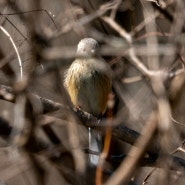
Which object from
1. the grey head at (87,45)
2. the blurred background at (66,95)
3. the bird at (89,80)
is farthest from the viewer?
the bird at (89,80)

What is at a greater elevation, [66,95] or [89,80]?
[66,95]

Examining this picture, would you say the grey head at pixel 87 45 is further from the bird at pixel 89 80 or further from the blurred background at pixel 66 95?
the blurred background at pixel 66 95

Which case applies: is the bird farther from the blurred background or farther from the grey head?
the blurred background

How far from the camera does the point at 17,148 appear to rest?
6.86 ft

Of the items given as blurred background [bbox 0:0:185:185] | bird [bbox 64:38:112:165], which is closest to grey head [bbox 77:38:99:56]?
bird [bbox 64:38:112:165]

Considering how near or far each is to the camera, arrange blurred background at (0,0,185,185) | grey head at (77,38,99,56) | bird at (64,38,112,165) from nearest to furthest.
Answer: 1. blurred background at (0,0,185,185)
2. grey head at (77,38,99,56)
3. bird at (64,38,112,165)

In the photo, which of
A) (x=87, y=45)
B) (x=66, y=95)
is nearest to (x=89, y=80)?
(x=87, y=45)

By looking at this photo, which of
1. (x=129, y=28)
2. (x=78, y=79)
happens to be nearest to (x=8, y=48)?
(x=78, y=79)

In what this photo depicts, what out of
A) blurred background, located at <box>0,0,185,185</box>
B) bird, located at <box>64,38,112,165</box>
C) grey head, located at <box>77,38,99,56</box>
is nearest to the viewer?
blurred background, located at <box>0,0,185,185</box>

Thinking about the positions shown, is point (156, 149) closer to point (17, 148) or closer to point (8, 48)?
point (17, 148)

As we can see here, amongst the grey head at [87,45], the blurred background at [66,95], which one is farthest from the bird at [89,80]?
the blurred background at [66,95]

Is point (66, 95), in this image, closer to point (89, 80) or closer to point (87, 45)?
point (87, 45)

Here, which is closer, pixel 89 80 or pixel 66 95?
pixel 66 95

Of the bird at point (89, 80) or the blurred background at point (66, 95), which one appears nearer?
the blurred background at point (66, 95)
